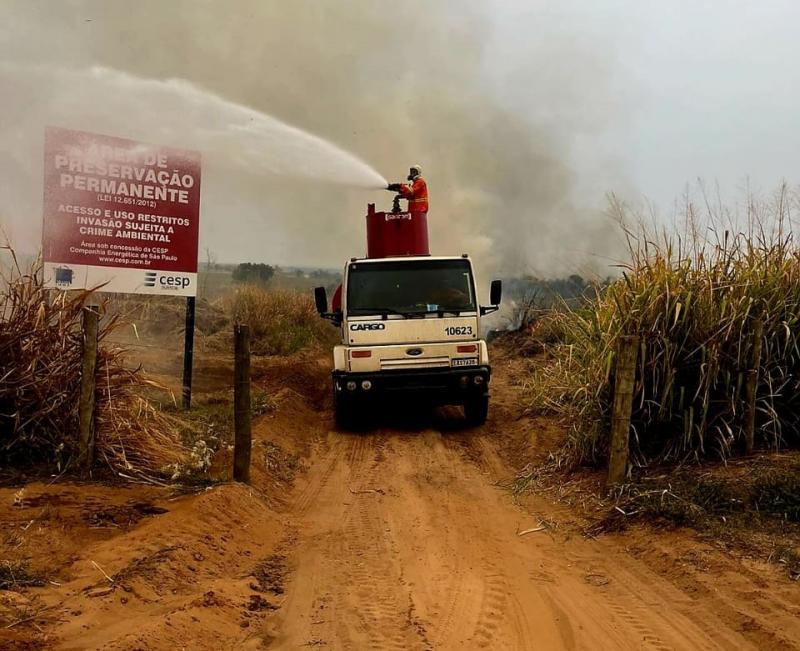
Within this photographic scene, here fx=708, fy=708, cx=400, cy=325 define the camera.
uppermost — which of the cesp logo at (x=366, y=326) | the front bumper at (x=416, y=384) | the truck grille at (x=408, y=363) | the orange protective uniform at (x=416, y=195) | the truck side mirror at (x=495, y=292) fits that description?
the orange protective uniform at (x=416, y=195)

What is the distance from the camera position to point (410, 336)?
9562 millimetres

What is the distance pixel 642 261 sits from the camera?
264 inches

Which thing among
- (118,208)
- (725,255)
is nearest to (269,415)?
(118,208)

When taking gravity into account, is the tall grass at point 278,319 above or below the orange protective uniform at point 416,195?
below

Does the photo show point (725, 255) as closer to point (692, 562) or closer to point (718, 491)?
point (718, 491)

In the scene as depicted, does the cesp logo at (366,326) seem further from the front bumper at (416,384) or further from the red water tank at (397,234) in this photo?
the red water tank at (397,234)

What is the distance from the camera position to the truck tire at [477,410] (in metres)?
9.78

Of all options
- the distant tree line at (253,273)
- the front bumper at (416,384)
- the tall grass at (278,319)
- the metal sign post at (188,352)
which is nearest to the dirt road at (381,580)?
the front bumper at (416,384)

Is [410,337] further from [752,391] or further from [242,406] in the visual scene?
[752,391]

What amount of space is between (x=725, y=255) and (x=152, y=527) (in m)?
5.40

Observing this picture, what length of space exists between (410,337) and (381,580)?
5339 mm

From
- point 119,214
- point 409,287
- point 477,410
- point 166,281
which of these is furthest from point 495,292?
point 119,214

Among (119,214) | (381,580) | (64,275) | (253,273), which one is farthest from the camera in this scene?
(253,273)

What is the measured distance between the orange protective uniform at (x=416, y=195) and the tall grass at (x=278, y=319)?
6.72 meters
